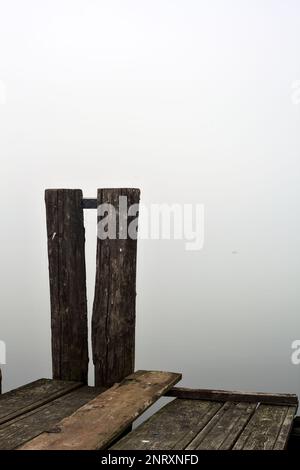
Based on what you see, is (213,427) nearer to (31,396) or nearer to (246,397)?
(246,397)

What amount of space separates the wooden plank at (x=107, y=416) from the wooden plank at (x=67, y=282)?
18.9 inches

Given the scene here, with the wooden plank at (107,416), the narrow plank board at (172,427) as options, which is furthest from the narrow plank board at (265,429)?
the wooden plank at (107,416)

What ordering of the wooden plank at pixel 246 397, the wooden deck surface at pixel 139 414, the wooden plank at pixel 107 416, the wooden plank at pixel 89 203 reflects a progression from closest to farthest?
the wooden plank at pixel 107 416 → the wooden deck surface at pixel 139 414 → the wooden plank at pixel 246 397 → the wooden plank at pixel 89 203

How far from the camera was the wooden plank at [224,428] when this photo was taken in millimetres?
3229

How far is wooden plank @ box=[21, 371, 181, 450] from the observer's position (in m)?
3.02

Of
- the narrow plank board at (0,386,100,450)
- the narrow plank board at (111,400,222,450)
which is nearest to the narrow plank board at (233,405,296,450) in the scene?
the narrow plank board at (111,400,222,450)

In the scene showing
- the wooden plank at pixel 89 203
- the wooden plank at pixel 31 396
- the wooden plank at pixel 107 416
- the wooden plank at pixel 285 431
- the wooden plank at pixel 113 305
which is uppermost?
the wooden plank at pixel 89 203

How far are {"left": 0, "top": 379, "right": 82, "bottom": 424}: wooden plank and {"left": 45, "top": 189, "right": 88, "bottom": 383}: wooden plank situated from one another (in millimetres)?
163

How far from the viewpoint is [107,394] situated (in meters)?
3.85

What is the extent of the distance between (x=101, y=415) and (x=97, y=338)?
3.43ft

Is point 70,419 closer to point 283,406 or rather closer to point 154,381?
point 154,381

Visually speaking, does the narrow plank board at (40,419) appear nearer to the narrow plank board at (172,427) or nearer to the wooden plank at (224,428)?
the narrow plank board at (172,427)

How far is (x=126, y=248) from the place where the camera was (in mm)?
4332

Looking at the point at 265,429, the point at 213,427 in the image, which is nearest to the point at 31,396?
the point at 213,427
